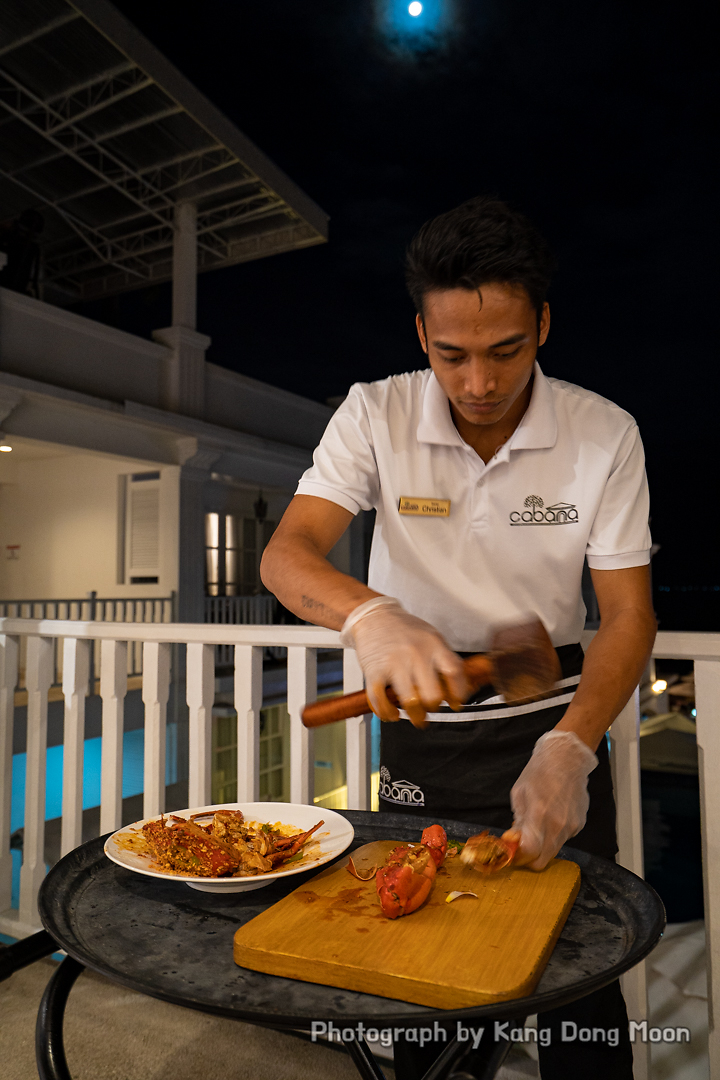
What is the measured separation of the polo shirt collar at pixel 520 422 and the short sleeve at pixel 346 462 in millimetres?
111

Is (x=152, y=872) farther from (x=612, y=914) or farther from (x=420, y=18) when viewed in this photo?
(x=420, y=18)

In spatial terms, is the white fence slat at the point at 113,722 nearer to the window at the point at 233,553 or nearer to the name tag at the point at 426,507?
the name tag at the point at 426,507

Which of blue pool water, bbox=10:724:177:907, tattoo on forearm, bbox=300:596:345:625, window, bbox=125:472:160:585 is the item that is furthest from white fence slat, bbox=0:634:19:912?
window, bbox=125:472:160:585

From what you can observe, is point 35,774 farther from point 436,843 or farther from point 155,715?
point 436,843

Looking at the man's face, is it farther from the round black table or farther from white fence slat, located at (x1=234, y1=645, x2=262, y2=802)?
white fence slat, located at (x1=234, y1=645, x2=262, y2=802)

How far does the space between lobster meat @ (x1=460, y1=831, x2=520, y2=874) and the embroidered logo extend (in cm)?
42

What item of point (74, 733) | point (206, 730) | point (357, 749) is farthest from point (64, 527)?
point (357, 749)

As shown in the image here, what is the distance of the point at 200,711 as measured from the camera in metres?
1.93

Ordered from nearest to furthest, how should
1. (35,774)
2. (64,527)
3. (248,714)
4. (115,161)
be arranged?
(248,714), (35,774), (115,161), (64,527)

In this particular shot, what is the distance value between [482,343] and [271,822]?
840mm

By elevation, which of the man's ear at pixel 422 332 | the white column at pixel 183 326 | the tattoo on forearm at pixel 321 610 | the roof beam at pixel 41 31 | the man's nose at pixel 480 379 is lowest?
the tattoo on forearm at pixel 321 610

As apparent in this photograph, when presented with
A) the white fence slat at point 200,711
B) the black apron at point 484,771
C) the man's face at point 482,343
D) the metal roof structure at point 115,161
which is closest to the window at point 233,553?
the metal roof structure at point 115,161

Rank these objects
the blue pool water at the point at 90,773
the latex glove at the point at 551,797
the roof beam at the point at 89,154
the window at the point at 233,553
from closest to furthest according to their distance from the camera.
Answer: the latex glove at the point at 551,797 → the roof beam at the point at 89,154 → the blue pool water at the point at 90,773 → the window at the point at 233,553

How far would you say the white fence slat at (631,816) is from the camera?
4.67ft
